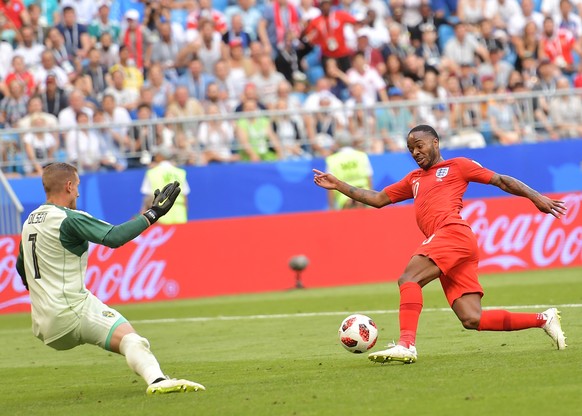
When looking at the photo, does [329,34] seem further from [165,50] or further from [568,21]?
[568,21]

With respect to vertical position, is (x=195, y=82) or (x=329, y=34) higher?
(x=329, y=34)

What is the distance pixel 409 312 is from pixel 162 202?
2.45 meters

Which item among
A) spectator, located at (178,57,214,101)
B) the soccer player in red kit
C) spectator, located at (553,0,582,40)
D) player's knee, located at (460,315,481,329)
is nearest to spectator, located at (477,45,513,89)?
spectator, located at (553,0,582,40)

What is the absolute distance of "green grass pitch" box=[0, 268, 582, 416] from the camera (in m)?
8.04

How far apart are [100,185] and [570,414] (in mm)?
16077

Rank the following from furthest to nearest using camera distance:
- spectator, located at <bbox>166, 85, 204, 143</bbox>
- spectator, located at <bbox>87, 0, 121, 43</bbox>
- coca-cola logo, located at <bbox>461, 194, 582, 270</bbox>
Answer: spectator, located at <bbox>87, 0, 121, 43</bbox> → spectator, located at <bbox>166, 85, 204, 143</bbox> → coca-cola logo, located at <bbox>461, 194, 582, 270</bbox>

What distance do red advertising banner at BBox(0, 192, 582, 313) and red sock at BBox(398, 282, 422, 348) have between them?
10.1m

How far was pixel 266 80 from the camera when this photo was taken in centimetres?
2412

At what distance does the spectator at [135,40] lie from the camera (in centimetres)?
2397

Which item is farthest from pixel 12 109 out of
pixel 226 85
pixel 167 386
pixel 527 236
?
pixel 167 386

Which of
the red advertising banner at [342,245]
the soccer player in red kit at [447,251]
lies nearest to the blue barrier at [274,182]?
the red advertising banner at [342,245]

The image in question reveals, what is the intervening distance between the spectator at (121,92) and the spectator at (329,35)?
13.5 feet

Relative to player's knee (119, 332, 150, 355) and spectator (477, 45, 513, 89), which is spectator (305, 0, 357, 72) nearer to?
spectator (477, 45, 513, 89)

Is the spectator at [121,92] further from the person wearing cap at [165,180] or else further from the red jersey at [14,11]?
the red jersey at [14,11]
